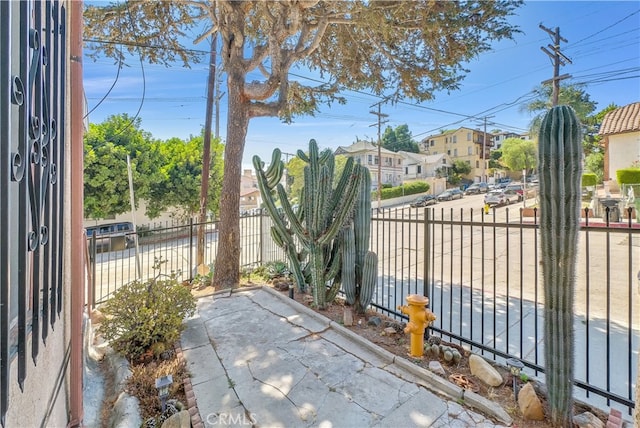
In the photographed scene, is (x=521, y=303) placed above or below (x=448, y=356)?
above

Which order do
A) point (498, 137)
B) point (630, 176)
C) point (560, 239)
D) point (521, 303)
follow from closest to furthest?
point (560, 239) < point (521, 303) < point (630, 176) < point (498, 137)

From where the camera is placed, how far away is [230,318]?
4.23m

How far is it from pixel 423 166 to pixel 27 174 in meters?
43.3

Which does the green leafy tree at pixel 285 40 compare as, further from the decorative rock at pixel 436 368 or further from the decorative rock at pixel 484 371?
the decorative rock at pixel 484 371

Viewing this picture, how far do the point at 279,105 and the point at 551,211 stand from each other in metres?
5.04

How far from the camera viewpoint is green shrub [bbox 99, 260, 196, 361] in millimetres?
3119

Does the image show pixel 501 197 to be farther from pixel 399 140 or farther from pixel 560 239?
pixel 399 140

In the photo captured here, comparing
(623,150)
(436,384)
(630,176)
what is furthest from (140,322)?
(623,150)

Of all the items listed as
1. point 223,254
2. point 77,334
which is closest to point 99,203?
point 223,254

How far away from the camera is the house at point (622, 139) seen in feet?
53.5

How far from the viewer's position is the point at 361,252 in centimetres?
424

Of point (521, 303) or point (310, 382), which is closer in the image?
point (310, 382)

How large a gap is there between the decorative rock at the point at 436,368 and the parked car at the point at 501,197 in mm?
21413

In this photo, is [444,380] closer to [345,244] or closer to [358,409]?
[358,409]
